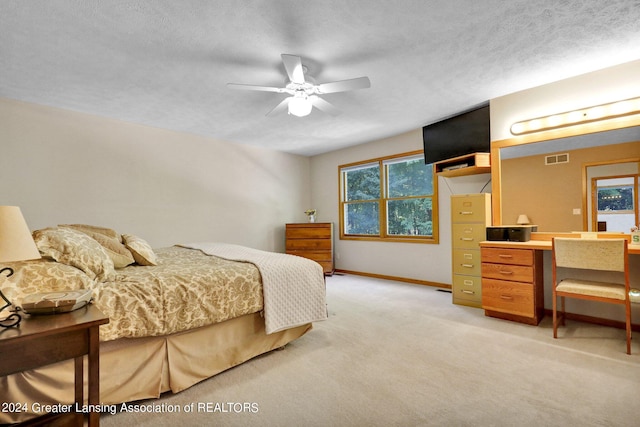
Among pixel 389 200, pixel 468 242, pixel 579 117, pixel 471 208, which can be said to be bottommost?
pixel 468 242

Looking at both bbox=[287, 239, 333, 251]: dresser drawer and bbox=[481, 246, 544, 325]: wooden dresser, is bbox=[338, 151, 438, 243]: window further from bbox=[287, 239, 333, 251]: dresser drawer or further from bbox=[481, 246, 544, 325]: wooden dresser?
bbox=[481, 246, 544, 325]: wooden dresser

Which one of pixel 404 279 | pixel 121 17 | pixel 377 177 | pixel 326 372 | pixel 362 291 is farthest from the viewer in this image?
pixel 377 177

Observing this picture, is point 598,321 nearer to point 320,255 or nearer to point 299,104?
point 299,104

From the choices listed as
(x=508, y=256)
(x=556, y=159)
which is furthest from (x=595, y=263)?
(x=556, y=159)

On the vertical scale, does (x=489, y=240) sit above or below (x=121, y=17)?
below

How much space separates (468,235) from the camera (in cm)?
364

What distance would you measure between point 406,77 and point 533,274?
2.27 metres

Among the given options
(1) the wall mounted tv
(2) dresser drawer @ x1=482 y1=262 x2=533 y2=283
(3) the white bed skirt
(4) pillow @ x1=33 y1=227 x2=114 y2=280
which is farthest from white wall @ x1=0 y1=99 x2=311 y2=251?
(2) dresser drawer @ x1=482 y1=262 x2=533 y2=283

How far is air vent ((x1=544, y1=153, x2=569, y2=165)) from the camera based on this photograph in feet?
10.1

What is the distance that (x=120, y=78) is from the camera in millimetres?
2775

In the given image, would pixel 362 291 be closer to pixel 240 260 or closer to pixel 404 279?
pixel 404 279

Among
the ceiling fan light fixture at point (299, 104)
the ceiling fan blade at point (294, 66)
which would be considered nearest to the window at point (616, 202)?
the ceiling fan light fixture at point (299, 104)

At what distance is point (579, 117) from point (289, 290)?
3259 millimetres

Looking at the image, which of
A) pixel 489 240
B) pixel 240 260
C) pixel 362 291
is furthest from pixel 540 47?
pixel 362 291
